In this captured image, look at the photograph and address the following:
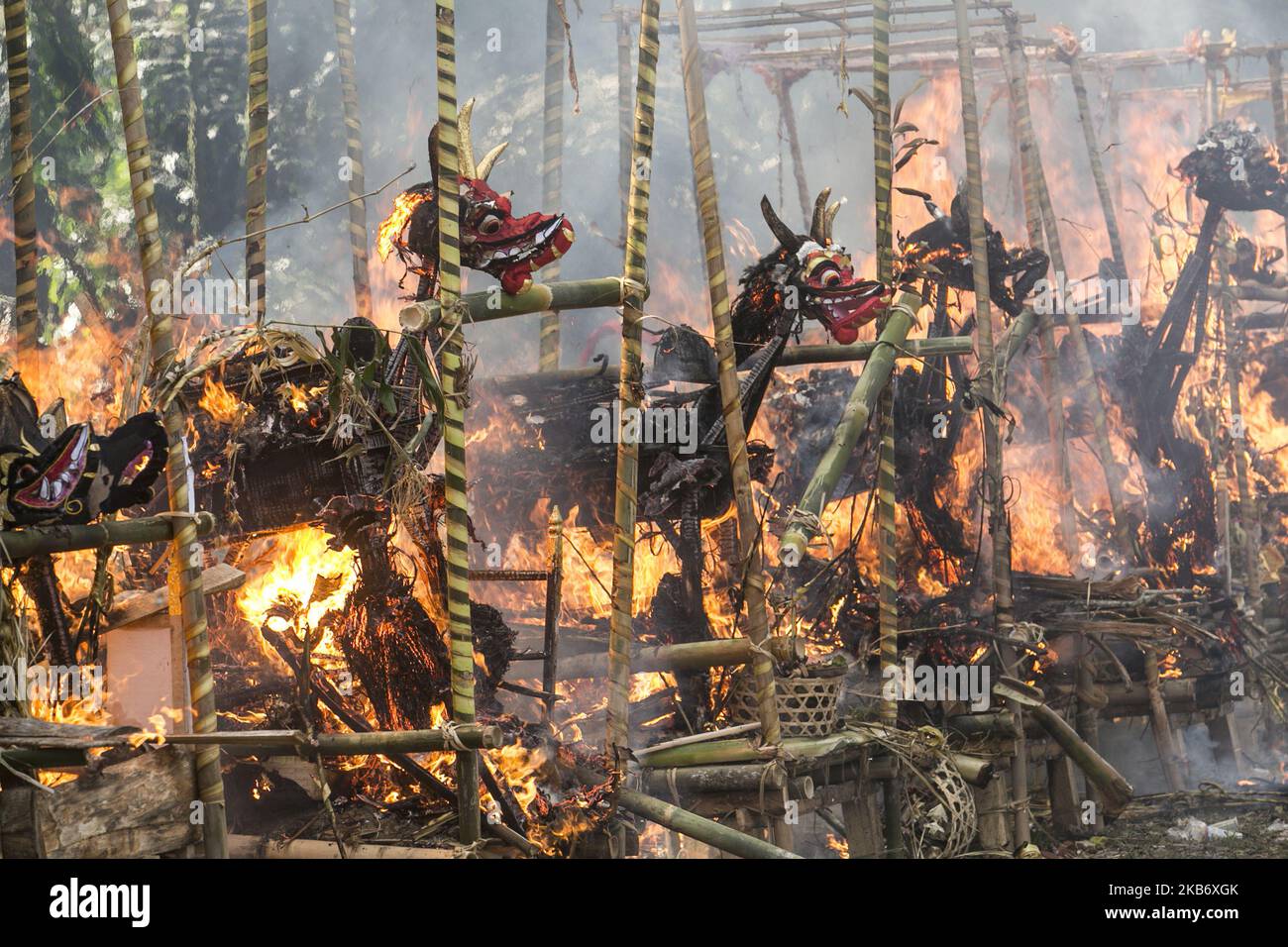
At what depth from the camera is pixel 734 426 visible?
8.22 m

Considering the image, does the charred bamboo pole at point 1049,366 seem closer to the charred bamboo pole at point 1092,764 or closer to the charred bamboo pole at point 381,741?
the charred bamboo pole at point 1092,764

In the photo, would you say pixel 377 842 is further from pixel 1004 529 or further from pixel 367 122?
pixel 367 122

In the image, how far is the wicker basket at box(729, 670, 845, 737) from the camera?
8.80m

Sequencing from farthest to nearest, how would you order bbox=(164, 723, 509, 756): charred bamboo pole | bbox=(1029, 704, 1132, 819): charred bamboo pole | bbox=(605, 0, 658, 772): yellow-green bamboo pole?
1. bbox=(1029, 704, 1132, 819): charred bamboo pole
2. bbox=(605, 0, 658, 772): yellow-green bamboo pole
3. bbox=(164, 723, 509, 756): charred bamboo pole

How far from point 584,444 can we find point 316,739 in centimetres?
500

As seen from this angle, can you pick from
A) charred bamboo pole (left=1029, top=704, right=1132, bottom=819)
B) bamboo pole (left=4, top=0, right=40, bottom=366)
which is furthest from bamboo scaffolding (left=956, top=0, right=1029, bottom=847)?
bamboo pole (left=4, top=0, right=40, bottom=366)

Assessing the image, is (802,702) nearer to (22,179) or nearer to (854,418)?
(854,418)

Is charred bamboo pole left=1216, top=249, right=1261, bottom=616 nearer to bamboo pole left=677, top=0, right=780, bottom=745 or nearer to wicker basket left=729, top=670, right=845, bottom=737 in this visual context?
wicker basket left=729, top=670, right=845, bottom=737

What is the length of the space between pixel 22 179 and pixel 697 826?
501 cm

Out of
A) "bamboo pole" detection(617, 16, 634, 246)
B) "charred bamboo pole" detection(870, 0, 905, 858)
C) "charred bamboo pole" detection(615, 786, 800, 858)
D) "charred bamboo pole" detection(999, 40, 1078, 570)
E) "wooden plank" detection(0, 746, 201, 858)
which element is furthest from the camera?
"bamboo pole" detection(617, 16, 634, 246)

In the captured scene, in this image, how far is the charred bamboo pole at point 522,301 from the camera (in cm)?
671

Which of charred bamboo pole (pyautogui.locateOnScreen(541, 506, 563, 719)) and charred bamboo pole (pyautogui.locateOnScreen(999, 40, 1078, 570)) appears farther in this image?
charred bamboo pole (pyautogui.locateOnScreen(999, 40, 1078, 570))

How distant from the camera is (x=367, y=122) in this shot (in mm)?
18344

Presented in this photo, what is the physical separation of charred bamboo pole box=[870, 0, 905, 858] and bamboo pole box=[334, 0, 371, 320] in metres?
4.29
